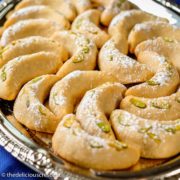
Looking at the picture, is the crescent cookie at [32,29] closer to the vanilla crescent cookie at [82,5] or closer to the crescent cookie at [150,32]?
the vanilla crescent cookie at [82,5]

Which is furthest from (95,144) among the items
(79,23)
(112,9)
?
(112,9)

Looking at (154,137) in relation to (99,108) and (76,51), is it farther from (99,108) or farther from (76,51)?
(76,51)

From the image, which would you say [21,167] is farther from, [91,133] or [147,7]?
[147,7]

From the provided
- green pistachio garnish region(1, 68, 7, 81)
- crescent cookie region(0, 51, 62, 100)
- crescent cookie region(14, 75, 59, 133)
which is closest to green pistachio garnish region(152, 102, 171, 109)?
crescent cookie region(14, 75, 59, 133)

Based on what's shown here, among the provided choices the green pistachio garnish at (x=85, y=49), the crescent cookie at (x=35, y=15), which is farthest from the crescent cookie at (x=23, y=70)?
the crescent cookie at (x=35, y=15)

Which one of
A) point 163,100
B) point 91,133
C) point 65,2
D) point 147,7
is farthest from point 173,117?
point 65,2

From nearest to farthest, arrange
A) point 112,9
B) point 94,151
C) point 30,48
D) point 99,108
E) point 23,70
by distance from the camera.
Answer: point 94,151 → point 99,108 → point 23,70 → point 30,48 → point 112,9

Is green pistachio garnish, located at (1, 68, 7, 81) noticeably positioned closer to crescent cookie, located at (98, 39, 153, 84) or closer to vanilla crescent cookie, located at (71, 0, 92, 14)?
crescent cookie, located at (98, 39, 153, 84)
